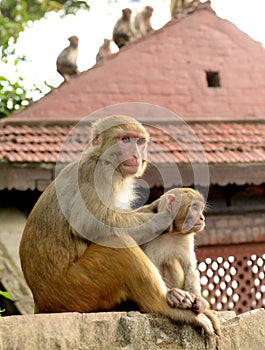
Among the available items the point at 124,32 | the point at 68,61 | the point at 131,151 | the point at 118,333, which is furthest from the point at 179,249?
the point at 68,61

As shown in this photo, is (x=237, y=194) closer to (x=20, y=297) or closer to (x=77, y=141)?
(x=77, y=141)

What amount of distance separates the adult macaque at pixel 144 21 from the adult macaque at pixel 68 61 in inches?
42.2

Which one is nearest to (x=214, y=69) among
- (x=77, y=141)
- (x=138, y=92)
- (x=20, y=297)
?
(x=138, y=92)

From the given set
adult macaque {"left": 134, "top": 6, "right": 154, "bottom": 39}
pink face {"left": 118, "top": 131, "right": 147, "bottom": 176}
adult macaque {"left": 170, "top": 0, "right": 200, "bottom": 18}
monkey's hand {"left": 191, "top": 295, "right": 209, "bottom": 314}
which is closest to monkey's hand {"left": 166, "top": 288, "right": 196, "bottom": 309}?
monkey's hand {"left": 191, "top": 295, "right": 209, "bottom": 314}

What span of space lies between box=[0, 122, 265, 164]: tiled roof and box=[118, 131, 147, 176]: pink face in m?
3.78

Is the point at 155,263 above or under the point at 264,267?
above

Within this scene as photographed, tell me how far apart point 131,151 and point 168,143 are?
15.1 feet

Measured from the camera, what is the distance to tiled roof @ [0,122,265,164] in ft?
31.2

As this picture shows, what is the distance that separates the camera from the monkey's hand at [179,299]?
5012mm

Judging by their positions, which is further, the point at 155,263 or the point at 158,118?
the point at 158,118

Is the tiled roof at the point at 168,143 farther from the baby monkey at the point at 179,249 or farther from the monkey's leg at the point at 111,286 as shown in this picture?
the monkey's leg at the point at 111,286

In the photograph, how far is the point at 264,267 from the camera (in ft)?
34.8

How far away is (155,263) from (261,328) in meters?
0.72

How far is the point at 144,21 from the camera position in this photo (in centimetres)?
1425
